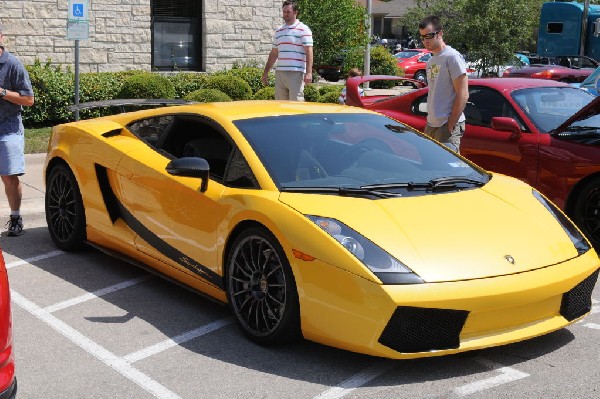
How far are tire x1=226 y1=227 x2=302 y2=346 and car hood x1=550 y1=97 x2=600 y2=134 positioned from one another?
3.85 meters

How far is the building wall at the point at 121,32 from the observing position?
15.4 m

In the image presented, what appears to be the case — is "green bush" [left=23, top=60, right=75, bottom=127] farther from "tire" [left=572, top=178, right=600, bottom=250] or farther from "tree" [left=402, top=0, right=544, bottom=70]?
"tree" [left=402, top=0, right=544, bottom=70]

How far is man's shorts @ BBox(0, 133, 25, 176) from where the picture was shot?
7.29 metres

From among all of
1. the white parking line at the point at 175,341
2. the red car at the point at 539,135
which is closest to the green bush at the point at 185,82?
the red car at the point at 539,135

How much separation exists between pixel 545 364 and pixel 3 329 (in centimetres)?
278

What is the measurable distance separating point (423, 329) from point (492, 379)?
458 millimetres

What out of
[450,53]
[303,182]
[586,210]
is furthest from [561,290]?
[450,53]

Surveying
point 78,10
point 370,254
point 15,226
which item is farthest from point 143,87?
point 370,254

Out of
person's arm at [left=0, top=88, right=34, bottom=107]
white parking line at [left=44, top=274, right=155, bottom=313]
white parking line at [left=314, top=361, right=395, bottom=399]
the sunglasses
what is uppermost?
the sunglasses

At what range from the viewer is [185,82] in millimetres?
16234

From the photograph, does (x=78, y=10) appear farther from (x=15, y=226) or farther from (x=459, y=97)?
(x=459, y=97)

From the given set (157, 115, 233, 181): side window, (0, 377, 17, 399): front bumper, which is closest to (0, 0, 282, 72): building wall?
(157, 115, 233, 181): side window

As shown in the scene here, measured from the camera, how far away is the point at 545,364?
460cm

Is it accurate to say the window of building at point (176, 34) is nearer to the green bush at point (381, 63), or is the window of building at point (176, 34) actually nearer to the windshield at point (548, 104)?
the windshield at point (548, 104)
